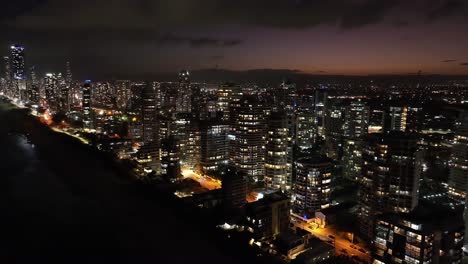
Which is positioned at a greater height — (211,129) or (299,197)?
(211,129)

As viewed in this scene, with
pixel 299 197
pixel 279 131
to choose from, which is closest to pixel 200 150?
pixel 279 131

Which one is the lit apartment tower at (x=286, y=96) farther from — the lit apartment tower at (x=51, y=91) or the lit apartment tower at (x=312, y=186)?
the lit apartment tower at (x=51, y=91)

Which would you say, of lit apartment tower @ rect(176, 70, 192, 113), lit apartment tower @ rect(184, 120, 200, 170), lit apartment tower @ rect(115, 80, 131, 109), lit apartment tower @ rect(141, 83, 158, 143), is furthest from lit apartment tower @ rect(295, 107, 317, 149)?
lit apartment tower @ rect(115, 80, 131, 109)

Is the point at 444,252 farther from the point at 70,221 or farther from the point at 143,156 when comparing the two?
the point at 143,156

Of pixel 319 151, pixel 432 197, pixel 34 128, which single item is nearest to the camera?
pixel 432 197

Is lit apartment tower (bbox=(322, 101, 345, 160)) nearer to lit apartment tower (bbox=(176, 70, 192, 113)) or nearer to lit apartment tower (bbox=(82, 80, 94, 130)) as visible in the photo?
lit apartment tower (bbox=(176, 70, 192, 113))

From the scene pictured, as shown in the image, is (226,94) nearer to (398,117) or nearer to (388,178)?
(398,117)

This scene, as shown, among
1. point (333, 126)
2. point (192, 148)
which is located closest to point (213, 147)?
point (192, 148)

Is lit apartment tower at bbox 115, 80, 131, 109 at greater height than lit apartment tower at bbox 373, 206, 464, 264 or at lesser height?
greater
